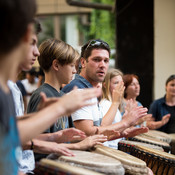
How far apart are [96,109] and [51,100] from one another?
1758 millimetres

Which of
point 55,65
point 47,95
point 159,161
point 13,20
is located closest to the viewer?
point 13,20

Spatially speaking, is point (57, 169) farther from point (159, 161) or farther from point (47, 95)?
point (159, 161)

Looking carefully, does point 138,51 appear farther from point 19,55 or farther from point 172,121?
point 19,55

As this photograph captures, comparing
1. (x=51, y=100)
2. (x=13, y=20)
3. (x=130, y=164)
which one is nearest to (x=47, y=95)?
(x=130, y=164)

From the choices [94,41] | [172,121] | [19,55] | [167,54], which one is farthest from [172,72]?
[19,55]

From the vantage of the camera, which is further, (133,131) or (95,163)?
(133,131)

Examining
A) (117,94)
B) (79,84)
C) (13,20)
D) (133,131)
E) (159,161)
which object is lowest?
(159,161)

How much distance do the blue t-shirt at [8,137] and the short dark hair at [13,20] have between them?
0.20 meters

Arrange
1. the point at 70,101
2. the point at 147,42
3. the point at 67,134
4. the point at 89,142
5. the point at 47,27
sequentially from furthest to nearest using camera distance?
the point at 47,27, the point at 147,42, the point at 89,142, the point at 67,134, the point at 70,101

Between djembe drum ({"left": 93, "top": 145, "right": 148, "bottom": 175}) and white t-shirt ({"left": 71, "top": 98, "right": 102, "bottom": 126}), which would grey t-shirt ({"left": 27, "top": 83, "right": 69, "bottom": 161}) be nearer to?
white t-shirt ({"left": 71, "top": 98, "right": 102, "bottom": 126})

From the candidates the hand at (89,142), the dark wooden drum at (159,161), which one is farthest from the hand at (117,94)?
the hand at (89,142)

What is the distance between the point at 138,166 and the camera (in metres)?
2.63

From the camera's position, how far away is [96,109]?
3432mm

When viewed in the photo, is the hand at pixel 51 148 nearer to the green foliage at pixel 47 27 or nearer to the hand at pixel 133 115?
the hand at pixel 133 115
